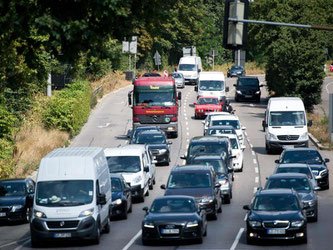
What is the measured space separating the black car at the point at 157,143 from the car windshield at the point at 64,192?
15928 millimetres

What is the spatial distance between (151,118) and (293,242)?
24517mm

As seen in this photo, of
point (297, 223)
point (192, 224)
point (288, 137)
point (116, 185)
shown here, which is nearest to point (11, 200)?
point (116, 185)

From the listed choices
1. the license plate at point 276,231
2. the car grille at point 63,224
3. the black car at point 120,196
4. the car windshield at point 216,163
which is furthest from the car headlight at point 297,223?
the car windshield at point 216,163

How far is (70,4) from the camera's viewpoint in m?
19.2

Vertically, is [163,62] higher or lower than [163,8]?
lower

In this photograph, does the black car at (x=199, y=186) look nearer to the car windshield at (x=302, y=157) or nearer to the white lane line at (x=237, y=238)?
the white lane line at (x=237, y=238)

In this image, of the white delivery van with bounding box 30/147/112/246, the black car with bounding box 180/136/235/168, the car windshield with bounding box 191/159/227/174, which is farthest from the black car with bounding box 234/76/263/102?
the white delivery van with bounding box 30/147/112/246

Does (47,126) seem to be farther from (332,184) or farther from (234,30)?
(234,30)

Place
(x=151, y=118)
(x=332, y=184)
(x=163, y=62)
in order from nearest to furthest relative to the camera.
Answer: (x=332, y=184), (x=151, y=118), (x=163, y=62)

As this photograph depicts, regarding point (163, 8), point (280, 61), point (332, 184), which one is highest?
point (163, 8)

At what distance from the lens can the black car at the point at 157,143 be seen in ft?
129

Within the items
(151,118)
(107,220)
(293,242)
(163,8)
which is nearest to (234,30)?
(163,8)

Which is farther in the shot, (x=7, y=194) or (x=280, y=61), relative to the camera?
(x=280, y=61)

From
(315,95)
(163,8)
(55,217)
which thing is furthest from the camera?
(315,95)
